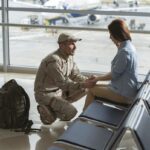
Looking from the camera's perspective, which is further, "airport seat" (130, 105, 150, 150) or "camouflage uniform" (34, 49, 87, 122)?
"camouflage uniform" (34, 49, 87, 122)

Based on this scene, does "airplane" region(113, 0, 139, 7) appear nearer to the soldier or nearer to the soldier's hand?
Answer: the soldier

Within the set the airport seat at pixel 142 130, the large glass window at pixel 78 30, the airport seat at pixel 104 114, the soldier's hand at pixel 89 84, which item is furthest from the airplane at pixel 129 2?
the airport seat at pixel 142 130

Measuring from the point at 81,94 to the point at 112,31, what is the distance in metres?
0.98

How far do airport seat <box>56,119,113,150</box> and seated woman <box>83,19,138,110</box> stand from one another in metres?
0.53

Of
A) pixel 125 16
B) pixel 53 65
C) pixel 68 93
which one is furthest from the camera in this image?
pixel 125 16

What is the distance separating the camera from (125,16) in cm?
614

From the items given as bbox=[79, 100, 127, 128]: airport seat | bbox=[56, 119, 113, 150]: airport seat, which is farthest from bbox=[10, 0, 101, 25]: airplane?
bbox=[56, 119, 113, 150]: airport seat

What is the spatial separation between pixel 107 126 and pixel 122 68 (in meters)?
0.56

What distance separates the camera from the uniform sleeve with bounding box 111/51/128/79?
347cm

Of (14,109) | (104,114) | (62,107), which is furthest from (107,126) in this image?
(14,109)

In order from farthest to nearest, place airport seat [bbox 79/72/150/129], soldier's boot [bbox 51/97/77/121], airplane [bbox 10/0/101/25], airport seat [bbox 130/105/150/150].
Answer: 1. airplane [bbox 10/0/101/25]
2. soldier's boot [bbox 51/97/77/121]
3. airport seat [bbox 79/72/150/129]
4. airport seat [bbox 130/105/150/150]

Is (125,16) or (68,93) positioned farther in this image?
(125,16)

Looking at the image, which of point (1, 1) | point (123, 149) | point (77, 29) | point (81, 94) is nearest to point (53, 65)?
point (81, 94)

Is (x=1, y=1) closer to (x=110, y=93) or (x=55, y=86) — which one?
(x=55, y=86)
